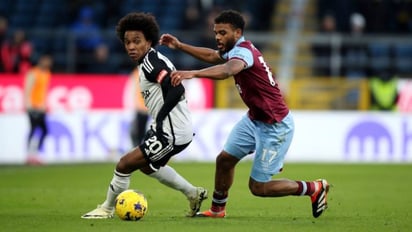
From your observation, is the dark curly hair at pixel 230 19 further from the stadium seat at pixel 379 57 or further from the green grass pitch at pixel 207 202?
the stadium seat at pixel 379 57

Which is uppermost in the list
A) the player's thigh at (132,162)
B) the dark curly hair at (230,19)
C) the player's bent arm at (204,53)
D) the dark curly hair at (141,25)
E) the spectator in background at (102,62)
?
the dark curly hair at (230,19)

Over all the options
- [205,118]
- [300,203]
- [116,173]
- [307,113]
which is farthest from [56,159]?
[116,173]

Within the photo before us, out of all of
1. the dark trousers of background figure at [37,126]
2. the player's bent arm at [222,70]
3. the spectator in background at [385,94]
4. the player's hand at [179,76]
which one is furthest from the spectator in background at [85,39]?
the player's hand at [179,76]

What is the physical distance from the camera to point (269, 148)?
10102 mm

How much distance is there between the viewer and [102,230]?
358 inches

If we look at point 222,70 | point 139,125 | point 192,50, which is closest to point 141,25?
point 192,50

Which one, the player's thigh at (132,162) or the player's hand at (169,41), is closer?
the player's thigh at (132,162)

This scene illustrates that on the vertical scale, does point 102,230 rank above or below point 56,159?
above

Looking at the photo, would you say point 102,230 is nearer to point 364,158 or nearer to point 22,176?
point 22,176

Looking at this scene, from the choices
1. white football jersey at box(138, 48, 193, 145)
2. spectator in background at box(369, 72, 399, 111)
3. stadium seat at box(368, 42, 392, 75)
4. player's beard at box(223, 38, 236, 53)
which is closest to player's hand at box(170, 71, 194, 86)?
white football jersey at box(138, 48, 193, 145)

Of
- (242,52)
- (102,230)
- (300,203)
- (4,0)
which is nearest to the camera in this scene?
(102,230)

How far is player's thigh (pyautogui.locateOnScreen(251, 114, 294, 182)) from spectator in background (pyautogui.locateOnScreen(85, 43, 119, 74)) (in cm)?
1400

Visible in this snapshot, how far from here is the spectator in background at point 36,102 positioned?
20922 mm

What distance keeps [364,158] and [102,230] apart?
13.9 meters
